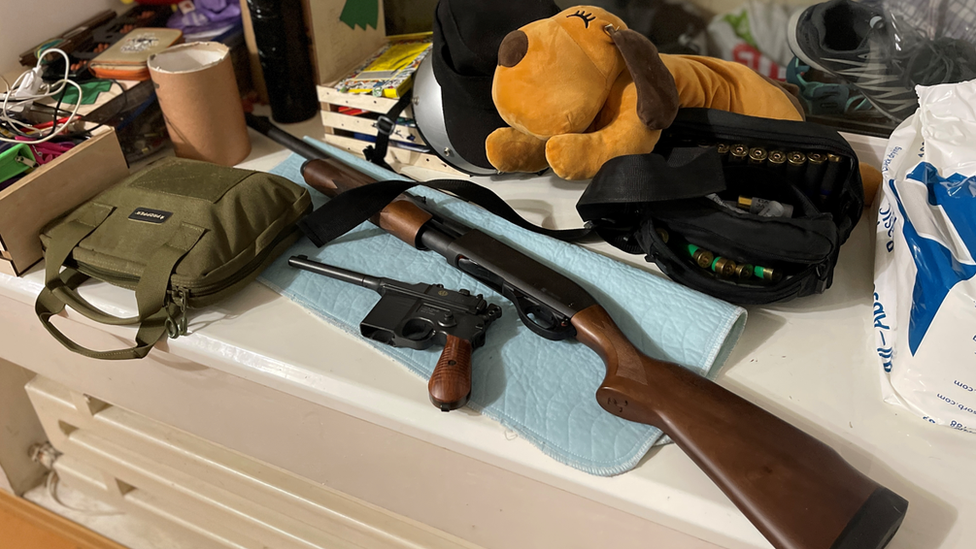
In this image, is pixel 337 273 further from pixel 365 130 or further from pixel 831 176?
pixel 831 176

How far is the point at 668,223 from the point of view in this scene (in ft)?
2.16

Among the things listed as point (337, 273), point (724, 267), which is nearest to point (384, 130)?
point (337, 273)

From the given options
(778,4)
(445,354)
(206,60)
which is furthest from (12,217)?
(778,4)

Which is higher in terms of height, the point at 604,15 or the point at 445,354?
the point at 604,15

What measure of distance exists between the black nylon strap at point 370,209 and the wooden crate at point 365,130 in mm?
129

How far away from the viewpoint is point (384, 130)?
2.82ft

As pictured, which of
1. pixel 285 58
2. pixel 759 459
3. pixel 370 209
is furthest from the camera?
pixel 285 58

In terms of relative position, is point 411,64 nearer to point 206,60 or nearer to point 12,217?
point 206,60

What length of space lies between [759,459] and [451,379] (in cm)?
26

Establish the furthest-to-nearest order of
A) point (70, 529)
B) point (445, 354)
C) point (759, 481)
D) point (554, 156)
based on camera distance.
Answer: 1. point (70, 529)
2. point (554, 156)
3. point (445, 354)
4. point (759, 481)

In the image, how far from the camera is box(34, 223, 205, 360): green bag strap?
0.61 meters

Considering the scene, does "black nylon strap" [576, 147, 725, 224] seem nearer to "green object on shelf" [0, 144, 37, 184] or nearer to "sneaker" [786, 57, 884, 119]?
"sneaker" [786, 57, 884, 119]

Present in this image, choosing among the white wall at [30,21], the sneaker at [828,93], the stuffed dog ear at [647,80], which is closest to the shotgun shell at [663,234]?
the stuffed dog ear at [647,80]

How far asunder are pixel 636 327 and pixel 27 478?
3.69ft
